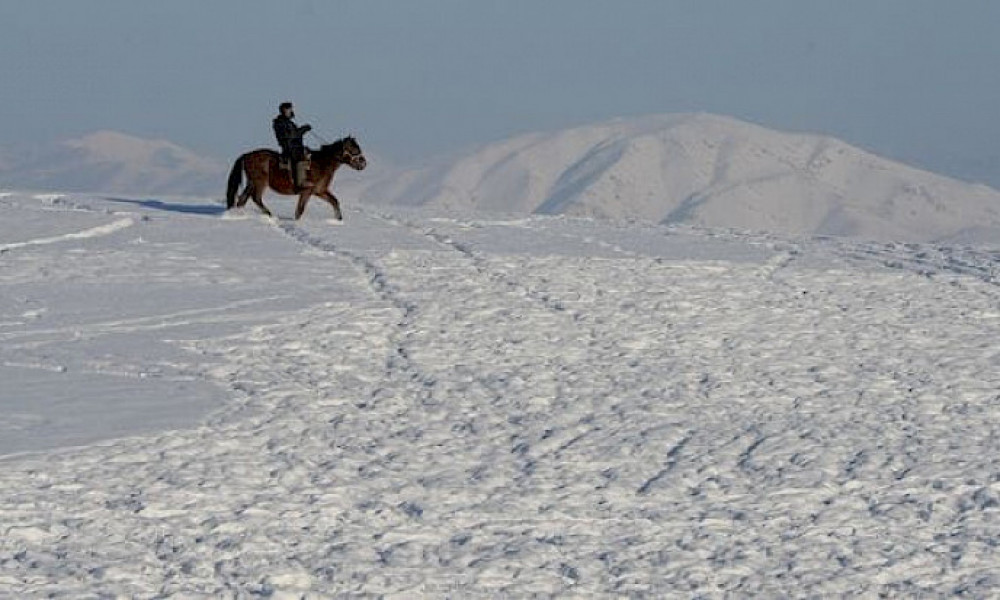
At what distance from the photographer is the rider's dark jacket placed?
75.2ft

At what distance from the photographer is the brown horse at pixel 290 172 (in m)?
22.9

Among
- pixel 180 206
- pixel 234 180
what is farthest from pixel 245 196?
pixel 180 206

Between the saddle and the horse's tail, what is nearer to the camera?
the saddle

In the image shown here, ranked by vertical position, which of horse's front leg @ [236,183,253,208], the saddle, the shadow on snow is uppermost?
the saddle

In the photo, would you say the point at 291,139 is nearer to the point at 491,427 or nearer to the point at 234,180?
the point at 234,180

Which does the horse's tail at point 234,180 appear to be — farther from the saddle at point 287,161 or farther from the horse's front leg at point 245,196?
the saddle at point 287,161

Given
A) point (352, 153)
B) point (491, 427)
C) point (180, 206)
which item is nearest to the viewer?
point (491, 427)

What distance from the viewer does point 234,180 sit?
25.1 metres

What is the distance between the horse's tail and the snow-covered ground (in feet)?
11.0

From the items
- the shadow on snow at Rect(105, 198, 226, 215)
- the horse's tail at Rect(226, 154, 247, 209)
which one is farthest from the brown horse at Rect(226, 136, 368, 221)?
the shadow on snow at Rect(105, 198, 226, 215)

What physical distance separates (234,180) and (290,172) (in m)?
1.93

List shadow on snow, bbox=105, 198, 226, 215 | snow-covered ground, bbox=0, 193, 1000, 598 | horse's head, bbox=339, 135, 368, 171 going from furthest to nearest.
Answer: shadow on snow, bbox=105, 198, 226, 215 < horse's head, bbox=339, 135, 368, 171 < snow-covered ground, bbox=0, 193, 1000, 598

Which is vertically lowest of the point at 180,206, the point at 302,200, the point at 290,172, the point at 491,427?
the point at 491,427

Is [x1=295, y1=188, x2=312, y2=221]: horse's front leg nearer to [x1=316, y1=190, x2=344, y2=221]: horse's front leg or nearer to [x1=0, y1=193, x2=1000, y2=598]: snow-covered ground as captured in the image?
[x1=316, y1=190, x2=344, y2=221]: horse's front leg
